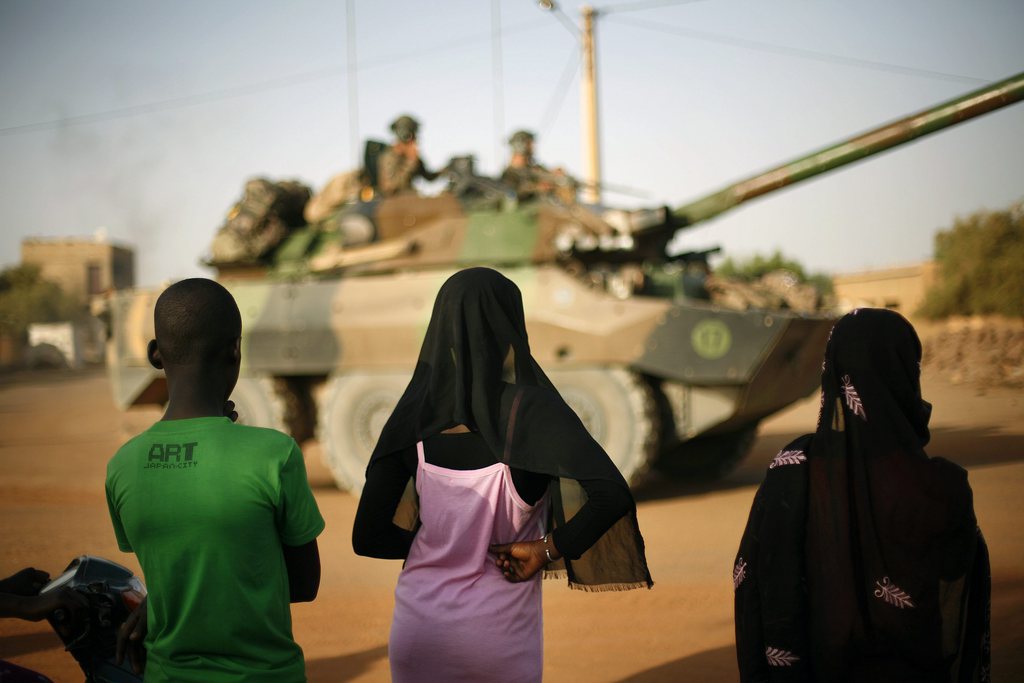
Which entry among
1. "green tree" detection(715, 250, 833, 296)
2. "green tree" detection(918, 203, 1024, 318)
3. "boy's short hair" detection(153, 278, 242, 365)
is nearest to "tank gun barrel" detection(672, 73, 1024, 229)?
"boy's short hair" detection(153, 278, 242, 365)

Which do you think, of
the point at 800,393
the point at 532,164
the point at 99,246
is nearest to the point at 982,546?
the point at 800,393

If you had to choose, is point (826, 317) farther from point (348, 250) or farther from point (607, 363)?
point (348, 250)

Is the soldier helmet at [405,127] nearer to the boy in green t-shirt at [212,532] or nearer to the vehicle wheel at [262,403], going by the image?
the vehicle wheel at [262,403]

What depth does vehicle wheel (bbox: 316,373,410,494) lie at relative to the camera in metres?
8.15

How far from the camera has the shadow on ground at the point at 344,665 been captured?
3969mm

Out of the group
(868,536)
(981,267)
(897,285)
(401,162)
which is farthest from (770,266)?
(868,536)

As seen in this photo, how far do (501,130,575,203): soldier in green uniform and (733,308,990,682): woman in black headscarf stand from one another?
263 inches

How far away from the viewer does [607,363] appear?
7.54 m

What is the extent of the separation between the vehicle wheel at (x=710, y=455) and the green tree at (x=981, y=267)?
49.6ft

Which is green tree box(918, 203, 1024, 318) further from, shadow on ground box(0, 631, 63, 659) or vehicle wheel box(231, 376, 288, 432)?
shadow on ground box(0, 631, 63, 659)

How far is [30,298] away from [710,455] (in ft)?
116

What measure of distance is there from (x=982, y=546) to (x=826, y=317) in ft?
18.2

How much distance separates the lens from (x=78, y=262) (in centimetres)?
4541

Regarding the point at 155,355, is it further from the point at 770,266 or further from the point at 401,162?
the point at 770,266
